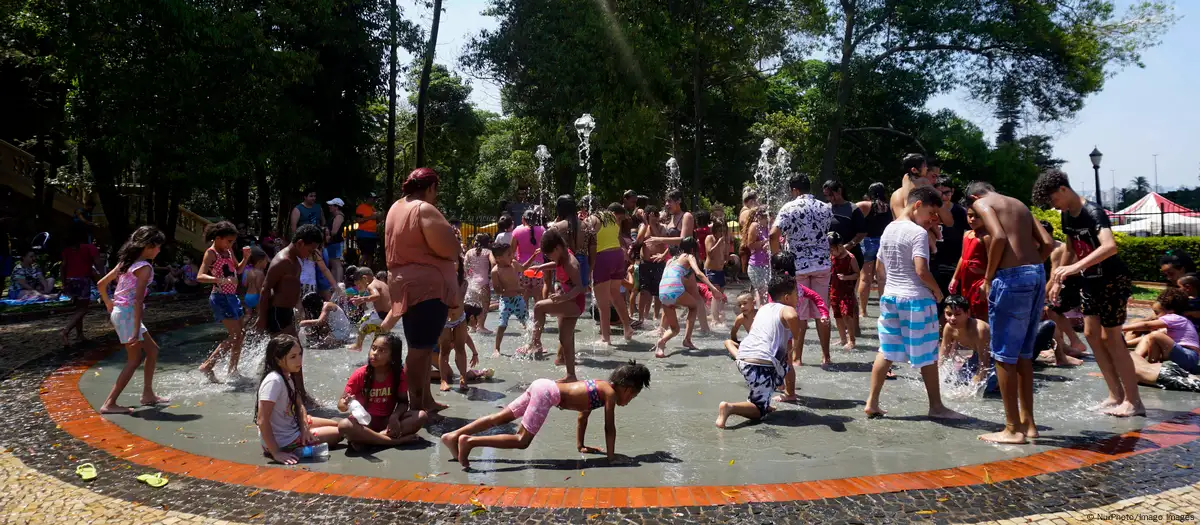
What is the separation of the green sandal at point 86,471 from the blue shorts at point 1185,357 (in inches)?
331

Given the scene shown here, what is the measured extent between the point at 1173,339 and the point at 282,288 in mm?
7822

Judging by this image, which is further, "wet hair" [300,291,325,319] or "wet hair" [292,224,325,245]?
"wet hair" [300,291,325,319]

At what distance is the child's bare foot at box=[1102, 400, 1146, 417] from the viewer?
5.73 metres

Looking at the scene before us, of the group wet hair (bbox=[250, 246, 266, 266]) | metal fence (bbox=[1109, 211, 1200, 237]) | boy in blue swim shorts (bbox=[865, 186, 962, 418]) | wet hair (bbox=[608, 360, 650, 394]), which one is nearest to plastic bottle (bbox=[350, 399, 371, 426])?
wet hair (bbox=[608, 360, 650, 394])

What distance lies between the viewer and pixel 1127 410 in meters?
5.74

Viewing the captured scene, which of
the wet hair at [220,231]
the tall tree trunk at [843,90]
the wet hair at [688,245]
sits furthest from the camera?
the tall tree trunk at [843,90]

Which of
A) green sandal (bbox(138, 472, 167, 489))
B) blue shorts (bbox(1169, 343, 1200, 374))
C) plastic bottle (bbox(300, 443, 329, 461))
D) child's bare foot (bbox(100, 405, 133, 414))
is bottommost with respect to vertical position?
green sandal (bbox(138, 472, 167, 489))

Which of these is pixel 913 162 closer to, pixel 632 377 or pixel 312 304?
pixel 632 377

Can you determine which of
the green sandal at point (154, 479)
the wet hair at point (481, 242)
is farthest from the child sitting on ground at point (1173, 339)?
the green sandal at point (154, 479)

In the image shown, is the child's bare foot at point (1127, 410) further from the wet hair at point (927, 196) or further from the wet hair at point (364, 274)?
the wet hair at point (364, 274)

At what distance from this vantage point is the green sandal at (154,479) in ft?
14.8

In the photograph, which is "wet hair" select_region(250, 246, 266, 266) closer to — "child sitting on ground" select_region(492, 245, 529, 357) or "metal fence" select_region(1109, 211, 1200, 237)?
"child sitting on ground" select_region(492, 245, 529, 357)

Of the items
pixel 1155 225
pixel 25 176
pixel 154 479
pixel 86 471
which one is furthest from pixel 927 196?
pixel 1155 225

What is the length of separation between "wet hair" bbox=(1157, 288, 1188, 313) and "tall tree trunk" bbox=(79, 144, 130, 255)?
1974 centimetres
